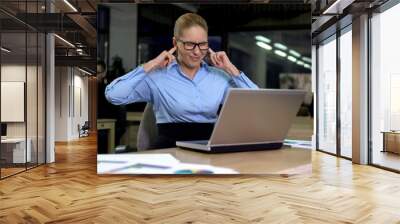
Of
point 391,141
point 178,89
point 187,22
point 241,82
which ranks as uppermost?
point 187,22

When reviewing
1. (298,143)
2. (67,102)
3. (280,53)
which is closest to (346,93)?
(280,53)

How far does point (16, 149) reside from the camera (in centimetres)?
677

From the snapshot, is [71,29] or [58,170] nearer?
[58,170]

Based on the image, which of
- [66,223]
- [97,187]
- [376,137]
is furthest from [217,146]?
[376,137]

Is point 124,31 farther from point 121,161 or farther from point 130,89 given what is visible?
point 121,161

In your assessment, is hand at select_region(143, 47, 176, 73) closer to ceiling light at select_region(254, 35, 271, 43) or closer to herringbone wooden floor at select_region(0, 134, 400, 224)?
ceiling light at select_region(254, 35, 271, 43)

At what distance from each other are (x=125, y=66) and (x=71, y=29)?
269 centimetres

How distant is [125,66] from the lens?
237 inches

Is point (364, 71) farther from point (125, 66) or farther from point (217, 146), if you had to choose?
point (125, 66)

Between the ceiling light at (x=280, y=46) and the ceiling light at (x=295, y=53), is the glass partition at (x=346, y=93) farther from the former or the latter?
the ceiling light at (x=280, y=46)

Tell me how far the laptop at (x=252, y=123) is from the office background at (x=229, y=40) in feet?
2.31

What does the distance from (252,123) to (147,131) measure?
1550 millimetres

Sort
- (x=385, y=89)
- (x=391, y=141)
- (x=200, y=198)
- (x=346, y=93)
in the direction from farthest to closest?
1. (x=346, y=93)
2. (x=385, y=89)
3. (x=391, y=141)
4. (x=200, y=198)

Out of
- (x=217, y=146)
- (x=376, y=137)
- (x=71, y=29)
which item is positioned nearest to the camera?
(x=217, y=146)
